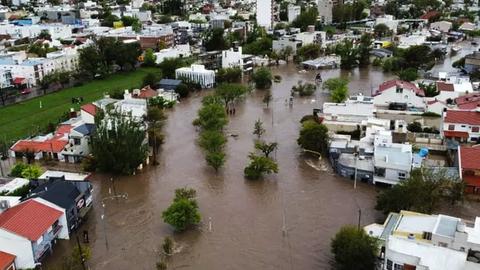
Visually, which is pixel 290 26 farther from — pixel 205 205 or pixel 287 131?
pixel 205 205

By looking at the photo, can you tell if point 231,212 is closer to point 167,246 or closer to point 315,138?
point 167,246

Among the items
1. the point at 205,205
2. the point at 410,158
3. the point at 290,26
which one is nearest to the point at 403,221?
the point at 410,158

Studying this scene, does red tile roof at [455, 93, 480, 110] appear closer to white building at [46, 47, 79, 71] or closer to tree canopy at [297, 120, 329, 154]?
tree canopy at [297, 120, 329, 154]

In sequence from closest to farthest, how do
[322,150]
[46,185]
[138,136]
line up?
1. [46,185]
2. [138,136]
3. [322,150]

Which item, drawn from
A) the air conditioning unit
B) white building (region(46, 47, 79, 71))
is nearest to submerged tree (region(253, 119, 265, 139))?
the air conditioning unit

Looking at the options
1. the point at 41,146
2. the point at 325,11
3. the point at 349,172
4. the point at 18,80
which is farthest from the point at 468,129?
the point at 325,11

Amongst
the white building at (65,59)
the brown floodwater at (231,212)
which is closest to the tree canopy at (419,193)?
the brown floodwater at (231,212)

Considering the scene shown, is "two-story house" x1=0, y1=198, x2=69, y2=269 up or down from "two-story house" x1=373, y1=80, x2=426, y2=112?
down
